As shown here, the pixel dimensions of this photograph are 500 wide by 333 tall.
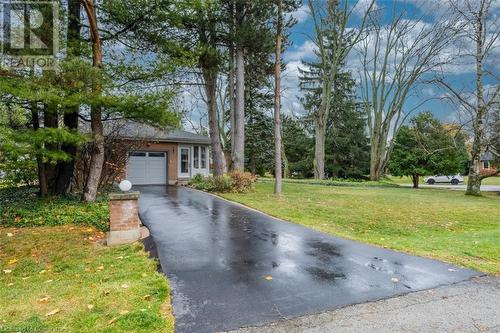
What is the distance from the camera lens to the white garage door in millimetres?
19812

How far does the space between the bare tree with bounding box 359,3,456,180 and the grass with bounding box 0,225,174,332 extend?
90.4 ft

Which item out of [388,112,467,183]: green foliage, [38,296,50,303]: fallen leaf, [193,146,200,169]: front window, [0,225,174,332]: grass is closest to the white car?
[388,112,467,183]: green foliage

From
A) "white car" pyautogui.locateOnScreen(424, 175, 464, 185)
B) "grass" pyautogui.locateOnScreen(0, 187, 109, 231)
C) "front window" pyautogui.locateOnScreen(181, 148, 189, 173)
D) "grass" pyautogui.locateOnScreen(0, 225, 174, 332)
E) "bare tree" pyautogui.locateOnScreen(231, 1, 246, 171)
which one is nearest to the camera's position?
"grass" pyautogui.locateOnScreen(0, 225, 174, 332)

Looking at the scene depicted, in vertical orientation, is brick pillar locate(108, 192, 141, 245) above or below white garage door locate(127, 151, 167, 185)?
below

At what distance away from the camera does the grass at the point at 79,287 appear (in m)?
3.19

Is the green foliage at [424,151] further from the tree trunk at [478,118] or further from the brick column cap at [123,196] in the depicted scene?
the brick column cap at [123,196]

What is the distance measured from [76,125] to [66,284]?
817 centimetres

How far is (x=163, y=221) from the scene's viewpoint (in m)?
8.39

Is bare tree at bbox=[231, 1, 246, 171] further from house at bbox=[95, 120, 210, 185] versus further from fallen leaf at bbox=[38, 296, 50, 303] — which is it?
fallen leaf at bbox=[38, 296, 50, 303]

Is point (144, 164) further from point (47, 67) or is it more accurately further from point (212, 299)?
point (212, 299)

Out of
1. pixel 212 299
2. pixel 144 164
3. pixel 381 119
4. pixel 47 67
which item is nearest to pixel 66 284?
pixel 212 299

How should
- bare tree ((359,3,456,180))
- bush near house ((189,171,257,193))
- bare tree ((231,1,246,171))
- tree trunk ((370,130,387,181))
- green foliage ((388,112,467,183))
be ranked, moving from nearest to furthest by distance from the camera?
1. bush near house ((189,171,257,193))
2. bare tree ((231,1,246,171))
3. green foliage ((388,112,467,183))
4. bare tree ((359,3,456,180))
5. tree trunk ((370,130,387,181))

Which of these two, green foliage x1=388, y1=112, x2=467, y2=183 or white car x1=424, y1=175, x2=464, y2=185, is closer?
green foliage x1=388, y1=112, x2=467, y2=183

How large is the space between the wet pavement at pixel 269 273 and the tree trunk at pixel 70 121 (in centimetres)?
534
